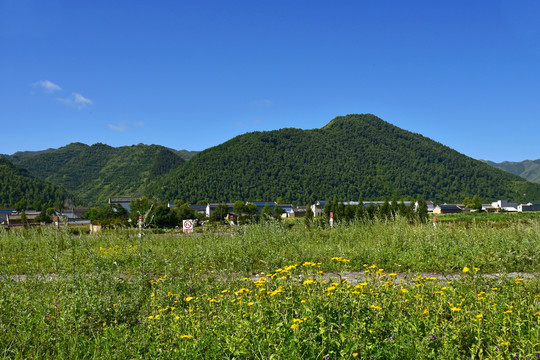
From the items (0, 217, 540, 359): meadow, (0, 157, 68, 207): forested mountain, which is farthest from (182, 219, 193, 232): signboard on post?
(0, 157, 68, 207): forested mountain

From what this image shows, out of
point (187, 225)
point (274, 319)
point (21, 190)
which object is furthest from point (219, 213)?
point (21, 190)

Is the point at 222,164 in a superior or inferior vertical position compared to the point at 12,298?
superior

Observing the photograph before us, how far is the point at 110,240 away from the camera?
40.1ft

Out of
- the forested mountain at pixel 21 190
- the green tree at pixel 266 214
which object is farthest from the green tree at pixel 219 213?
the forested mountain at pixel 21 190

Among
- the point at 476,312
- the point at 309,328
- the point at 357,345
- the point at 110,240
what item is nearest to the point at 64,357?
the point at 309,328

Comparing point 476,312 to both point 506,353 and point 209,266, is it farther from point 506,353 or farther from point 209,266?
point 209,266

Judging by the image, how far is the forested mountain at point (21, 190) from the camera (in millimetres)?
151000

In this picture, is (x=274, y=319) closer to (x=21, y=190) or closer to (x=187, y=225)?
(x=187, y=225)

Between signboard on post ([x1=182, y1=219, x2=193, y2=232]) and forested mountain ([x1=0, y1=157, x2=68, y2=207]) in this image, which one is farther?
forested mountain ([x1=0, y1=157, x2=68, y2=207])

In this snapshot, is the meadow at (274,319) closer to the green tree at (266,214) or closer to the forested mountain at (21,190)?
the green tree at (266,214)

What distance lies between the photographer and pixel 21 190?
507ft

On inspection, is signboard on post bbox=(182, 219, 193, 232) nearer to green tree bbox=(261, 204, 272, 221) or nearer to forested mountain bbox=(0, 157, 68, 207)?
green tree bbox=(261, 204, 272, 221)

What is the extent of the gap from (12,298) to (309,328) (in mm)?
3728

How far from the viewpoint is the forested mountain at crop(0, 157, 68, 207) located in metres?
151
